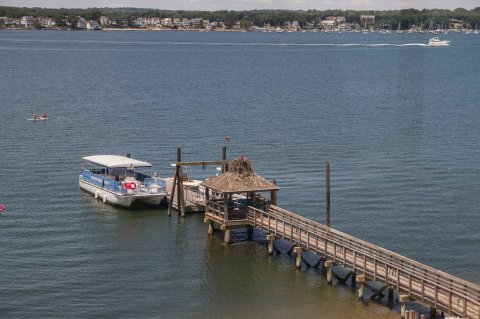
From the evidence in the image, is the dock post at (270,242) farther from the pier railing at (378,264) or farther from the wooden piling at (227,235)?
the wooden piling at (227,235)

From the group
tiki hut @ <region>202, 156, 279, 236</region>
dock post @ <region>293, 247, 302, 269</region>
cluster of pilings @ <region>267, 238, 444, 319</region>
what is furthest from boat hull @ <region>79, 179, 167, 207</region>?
dock post @ <region>293, 247, 302, 269</region>

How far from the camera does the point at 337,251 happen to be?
39.7 m

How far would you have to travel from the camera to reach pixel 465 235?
47.8 meters

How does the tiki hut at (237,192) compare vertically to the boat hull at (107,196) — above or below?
above

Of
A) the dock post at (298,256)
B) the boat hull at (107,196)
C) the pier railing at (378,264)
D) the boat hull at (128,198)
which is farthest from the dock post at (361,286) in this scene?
the boat hull at (107,196)

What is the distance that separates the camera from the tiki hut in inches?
1769

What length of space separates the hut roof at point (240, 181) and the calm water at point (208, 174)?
2.90m

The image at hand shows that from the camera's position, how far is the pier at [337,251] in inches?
1325

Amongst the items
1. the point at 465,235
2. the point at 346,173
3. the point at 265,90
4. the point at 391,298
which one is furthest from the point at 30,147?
the point at 265,90

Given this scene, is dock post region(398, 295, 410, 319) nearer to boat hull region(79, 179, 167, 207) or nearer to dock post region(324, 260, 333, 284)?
dock post region(324, 260, 333, 284)

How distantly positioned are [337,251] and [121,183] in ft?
56.4

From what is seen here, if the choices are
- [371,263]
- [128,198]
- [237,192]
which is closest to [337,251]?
[371,263]

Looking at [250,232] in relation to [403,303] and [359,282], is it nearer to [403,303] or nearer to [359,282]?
[359,282]

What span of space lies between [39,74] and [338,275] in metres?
122
